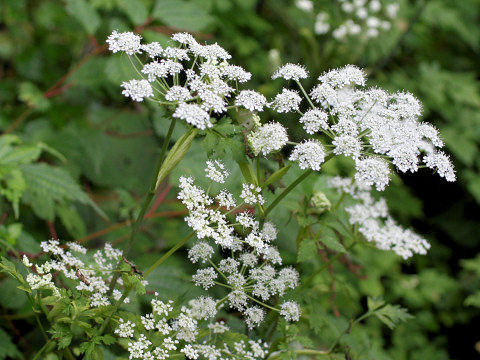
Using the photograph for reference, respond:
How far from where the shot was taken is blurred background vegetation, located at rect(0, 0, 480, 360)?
238 centimetres

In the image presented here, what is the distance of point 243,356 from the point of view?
1372 mm

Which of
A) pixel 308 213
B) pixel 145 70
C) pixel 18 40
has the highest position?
pixel 18 40

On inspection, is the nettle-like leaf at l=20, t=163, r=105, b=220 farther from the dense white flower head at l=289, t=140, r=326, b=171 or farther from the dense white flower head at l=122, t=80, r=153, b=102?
the dense white flower head at l=289, t=140, r=326, b=171

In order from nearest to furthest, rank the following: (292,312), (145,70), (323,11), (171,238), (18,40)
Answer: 1. (145,70)
2. (292,312)
3. (171,238)
4. (18,40)
5. (323,11)

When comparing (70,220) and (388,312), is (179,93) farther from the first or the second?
(70,220)

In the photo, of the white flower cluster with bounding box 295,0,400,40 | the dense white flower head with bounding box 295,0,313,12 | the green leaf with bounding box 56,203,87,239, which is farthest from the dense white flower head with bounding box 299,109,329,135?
the dense white flower head with bounding box 295,0,313,12

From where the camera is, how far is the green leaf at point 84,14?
2844 mm

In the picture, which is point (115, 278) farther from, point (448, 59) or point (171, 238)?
point (448, 59)

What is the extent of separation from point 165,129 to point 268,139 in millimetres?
1160

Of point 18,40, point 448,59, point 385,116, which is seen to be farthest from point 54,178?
point 448,59

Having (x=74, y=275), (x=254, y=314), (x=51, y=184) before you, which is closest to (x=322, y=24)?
(x=51, y=184)

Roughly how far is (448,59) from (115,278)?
5.27 metres

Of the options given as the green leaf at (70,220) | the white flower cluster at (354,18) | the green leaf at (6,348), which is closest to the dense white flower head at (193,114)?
the green leaf at (6,348)

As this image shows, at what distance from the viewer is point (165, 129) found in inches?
94.7
